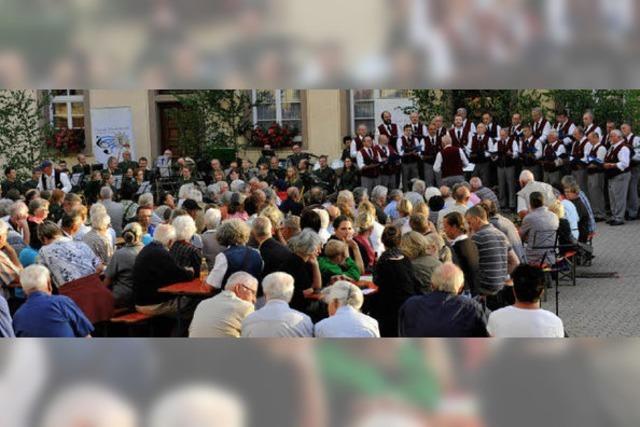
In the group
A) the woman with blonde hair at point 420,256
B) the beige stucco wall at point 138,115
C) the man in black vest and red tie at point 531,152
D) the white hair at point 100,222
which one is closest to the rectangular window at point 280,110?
the beige stucco wall at point 138,115

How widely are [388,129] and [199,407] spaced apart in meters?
18.2

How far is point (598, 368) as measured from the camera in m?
2.59

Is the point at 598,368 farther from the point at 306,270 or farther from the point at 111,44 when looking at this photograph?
the point at 306,270

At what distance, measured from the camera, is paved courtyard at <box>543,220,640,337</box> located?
10234mm

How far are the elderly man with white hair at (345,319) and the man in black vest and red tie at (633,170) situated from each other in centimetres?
1133

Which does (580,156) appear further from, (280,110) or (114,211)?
(280,110)

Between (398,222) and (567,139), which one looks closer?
(398,222)

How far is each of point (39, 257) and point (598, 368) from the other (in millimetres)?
6206

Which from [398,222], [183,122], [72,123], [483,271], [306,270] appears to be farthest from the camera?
[72,123]

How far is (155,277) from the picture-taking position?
8.47 meters

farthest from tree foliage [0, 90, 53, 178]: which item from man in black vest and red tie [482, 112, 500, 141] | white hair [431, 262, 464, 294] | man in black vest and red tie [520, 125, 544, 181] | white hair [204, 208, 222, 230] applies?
white hair [431, 262, 464, 294]

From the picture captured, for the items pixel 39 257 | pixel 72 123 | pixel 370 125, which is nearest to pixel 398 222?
pixel 39 257

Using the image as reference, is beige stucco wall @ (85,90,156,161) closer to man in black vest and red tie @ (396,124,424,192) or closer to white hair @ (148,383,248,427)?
man in black vest and red tie @ (396,124,424,192)

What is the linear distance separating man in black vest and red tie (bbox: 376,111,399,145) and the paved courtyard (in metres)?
5.73
